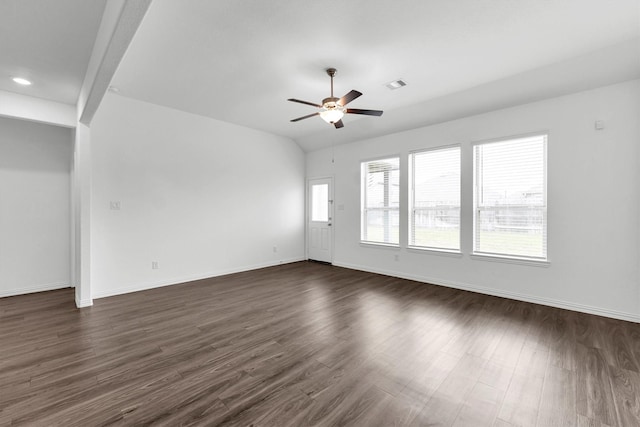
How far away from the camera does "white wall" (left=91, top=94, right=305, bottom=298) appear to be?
421 centimetres

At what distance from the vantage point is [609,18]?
8.20 ft

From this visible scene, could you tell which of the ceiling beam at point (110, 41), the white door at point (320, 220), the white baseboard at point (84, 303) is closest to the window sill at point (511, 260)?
the white door at point (320, 220)

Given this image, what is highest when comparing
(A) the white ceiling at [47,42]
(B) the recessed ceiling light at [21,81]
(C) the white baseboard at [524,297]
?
(A) the white ceiling at [47,42]

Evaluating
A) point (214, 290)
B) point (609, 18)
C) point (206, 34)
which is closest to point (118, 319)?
point (214, 290)

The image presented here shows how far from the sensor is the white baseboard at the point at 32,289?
4193 millimetres

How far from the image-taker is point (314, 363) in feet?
7.73

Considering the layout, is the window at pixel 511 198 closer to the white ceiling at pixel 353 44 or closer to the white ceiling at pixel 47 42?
the white ceiling at pixel 353 44

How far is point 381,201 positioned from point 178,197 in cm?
398

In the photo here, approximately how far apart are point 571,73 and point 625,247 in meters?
2.22

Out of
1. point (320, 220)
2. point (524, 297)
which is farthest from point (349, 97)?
point (320, 220)

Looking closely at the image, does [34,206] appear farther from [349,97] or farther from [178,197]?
[349,97]

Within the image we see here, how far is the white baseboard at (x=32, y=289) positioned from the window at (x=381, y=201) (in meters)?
5.61

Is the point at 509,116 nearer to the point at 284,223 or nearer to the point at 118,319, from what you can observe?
the point at 284,223

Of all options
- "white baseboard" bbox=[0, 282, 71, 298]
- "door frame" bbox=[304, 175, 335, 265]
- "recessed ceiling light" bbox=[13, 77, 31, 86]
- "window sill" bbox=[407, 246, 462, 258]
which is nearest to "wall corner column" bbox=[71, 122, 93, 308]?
"recessed ceiling light" bbox=[13, 77, 31, 86]
